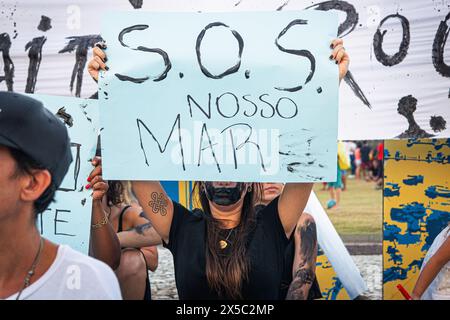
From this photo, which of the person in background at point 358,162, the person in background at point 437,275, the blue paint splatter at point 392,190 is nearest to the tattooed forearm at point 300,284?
the person in background at point 437,275

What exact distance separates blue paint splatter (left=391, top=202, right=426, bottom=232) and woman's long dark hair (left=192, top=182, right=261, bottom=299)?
215 cm

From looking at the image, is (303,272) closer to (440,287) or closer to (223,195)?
(440,287)

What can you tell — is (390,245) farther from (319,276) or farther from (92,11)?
(92,11)

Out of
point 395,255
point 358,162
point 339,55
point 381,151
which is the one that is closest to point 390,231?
point 395,255

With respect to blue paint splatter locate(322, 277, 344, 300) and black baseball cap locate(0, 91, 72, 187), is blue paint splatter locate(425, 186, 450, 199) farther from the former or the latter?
black baseball cap locate(0, 91, 72, 187)

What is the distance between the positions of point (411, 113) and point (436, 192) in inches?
59.8

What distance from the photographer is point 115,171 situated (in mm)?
2463

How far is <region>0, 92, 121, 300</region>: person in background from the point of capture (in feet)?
5.66

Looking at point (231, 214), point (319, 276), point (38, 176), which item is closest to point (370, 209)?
point (319, 276)

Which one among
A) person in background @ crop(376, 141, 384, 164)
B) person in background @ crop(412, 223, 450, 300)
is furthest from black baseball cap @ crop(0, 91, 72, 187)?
person in background @ crop(376, 141, 384, 164)

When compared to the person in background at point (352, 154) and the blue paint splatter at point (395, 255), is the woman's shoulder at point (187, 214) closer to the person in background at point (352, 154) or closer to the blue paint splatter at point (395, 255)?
the blue paint splatter at point (395, 255)
